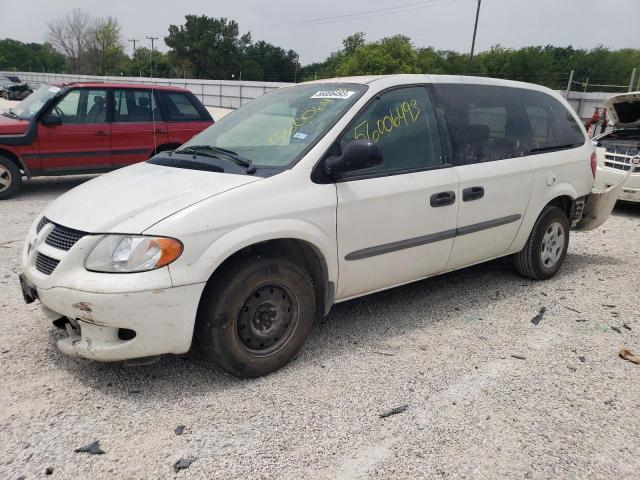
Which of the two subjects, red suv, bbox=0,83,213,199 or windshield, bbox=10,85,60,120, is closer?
red suv, bbox=0,83,213,199

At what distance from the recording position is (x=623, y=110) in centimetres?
880

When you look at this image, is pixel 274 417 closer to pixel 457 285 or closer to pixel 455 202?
pixel 455 202

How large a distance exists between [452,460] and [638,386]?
146 centimetres

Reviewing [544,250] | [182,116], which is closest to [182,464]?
[544,250]

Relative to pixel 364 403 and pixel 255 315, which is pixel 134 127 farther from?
pixel 364 403

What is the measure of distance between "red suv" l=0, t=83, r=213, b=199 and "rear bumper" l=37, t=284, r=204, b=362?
19.1 feet

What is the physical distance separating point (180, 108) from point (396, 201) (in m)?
6.36

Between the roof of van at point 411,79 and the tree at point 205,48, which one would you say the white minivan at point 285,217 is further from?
the tree at point 205,48

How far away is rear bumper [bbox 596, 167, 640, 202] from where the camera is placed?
7.79m

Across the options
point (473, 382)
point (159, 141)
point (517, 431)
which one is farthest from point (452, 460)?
point (159, 141)

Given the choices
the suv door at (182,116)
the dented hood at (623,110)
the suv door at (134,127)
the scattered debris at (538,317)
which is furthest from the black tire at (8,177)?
the dented hood at (623,110)

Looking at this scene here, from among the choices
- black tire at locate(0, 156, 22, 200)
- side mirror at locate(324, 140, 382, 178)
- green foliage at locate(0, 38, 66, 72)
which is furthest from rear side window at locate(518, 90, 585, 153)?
green foliage at locate(0, 38, 66, 72)

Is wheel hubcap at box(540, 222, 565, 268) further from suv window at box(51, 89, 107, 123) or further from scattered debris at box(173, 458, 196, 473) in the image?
suv window at box(51, 89, 107, 123)

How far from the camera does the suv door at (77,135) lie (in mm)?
7828
